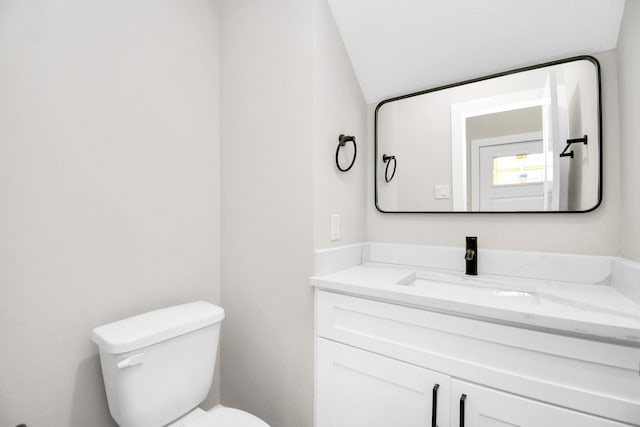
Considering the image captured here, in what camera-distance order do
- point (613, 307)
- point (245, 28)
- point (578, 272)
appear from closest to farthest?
point (613, 307)
point (578, 272)
point (245, 28)

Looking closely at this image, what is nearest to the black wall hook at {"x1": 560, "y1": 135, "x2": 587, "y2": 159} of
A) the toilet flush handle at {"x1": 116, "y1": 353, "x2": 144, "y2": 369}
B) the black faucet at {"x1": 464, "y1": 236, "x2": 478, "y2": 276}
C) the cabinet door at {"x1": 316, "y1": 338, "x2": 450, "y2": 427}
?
the black faucet at {"x1": 464, "y1": 236, "x2": 478, "y2": 276}

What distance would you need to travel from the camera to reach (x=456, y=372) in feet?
2.86

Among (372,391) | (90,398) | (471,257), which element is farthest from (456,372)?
(90,398)

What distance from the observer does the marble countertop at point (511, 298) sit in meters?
0.72

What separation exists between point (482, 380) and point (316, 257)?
2.25ft

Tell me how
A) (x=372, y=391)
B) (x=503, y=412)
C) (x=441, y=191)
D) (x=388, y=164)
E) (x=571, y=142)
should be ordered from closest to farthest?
(x=503, y=412) < (x=372, y=391) < (x=571, y=142) < (x=441, y=191) < (x=388, y=164)

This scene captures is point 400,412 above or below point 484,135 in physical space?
below

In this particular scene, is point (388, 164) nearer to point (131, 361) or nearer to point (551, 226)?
point (551, 226)

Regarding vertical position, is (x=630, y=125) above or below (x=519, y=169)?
above

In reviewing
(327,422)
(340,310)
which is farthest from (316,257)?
(327,422)

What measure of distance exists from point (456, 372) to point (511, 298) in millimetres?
379

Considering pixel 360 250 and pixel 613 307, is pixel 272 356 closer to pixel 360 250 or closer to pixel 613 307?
pixel 360 250

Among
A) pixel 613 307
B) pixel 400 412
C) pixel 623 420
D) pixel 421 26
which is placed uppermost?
pixel 421 26

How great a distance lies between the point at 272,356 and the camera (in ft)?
4.32
